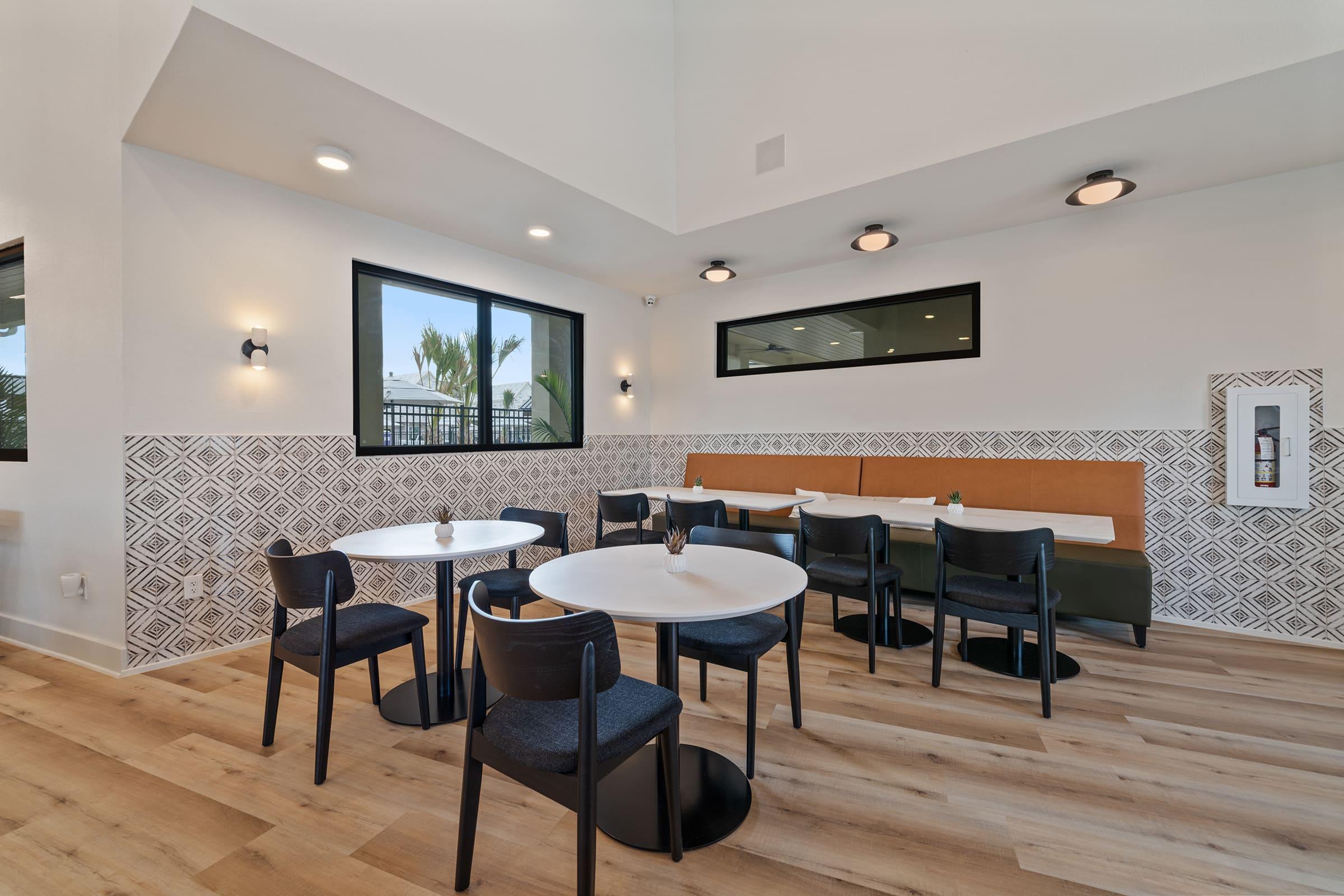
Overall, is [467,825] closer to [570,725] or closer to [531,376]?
[570,725]

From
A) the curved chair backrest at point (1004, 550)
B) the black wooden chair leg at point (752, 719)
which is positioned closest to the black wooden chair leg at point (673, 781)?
the black wooden chair leg at point (752, 719)

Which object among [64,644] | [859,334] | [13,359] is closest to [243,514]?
[64,644]

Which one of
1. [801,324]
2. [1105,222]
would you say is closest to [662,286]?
[801,324]

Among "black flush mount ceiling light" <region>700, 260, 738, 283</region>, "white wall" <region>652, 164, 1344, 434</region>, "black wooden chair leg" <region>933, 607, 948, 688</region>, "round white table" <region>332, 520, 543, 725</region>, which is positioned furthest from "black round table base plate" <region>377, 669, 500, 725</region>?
"black flush mount ceiling light" <region>700, 260, 738, 283</region>

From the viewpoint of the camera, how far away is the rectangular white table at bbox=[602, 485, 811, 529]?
162 inches

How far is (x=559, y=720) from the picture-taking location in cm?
155

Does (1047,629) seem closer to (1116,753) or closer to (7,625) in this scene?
(1116,753)

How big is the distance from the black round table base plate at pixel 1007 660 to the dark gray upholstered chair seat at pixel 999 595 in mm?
347

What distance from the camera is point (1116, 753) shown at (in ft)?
7.29

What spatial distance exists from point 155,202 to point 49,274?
93 centimetres

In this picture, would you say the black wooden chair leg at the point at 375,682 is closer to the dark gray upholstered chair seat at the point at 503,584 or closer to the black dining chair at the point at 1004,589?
the dark gray upholstered chair seat at the point at 503,584

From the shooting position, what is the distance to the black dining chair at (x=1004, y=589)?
263 centimetres

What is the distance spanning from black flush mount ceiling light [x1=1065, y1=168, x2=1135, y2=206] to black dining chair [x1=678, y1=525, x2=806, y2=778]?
10.1 ft

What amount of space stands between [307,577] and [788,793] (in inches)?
76.9
